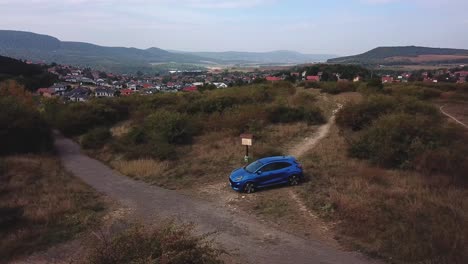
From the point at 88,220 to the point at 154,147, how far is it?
395 inches

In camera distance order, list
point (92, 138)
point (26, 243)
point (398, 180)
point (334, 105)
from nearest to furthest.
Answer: point (26, 243) < point (398, 180) < point (92, 138) < point (334, 105)

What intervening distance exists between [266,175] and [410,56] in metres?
Answer: 173

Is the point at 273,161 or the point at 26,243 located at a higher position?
the point at 273,161

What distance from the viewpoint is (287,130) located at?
2622 centimetres

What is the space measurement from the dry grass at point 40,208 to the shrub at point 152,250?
4.85m

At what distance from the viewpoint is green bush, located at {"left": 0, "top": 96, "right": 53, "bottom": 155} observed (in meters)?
25.5

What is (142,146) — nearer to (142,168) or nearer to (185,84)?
(142,168)

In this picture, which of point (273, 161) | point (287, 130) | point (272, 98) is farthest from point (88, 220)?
point (272, 98)

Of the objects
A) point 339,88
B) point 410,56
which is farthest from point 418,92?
point 410,56

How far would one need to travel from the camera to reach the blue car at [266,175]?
15461 mm

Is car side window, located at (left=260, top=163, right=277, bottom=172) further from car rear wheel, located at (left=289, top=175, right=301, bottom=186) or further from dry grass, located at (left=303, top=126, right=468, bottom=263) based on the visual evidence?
dry grass, located at (left=303, top=126, right=468, bottom=263)

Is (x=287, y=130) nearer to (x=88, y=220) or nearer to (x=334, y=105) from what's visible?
(x=334, y=105)

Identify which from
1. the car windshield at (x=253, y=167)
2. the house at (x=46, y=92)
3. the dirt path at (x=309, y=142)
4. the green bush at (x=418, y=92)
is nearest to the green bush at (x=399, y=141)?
the dirt path at (x=309, y=142)

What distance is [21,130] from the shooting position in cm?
2612
